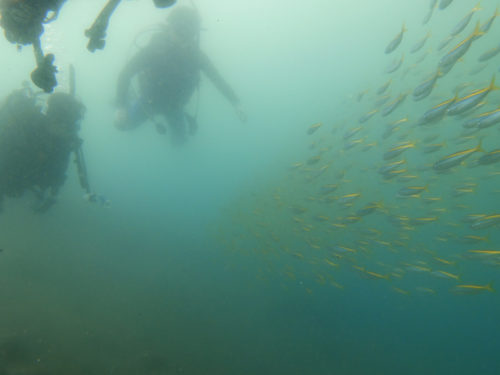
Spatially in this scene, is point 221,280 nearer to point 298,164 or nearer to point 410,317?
point 298,164

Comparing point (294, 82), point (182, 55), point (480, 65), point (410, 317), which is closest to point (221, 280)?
point (182, 55)

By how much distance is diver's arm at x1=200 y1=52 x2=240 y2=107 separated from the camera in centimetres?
848

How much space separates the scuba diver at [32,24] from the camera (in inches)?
76.4

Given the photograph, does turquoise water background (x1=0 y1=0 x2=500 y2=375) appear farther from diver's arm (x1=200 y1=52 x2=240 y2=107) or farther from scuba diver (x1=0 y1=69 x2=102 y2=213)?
diver's arm (x1=200 y1=52 x2=240 y2=107)

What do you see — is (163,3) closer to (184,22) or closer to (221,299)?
(184,22)

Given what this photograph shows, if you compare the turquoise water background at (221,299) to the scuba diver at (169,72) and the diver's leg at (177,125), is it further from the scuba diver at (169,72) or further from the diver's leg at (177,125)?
the diver's leg at (177,125)

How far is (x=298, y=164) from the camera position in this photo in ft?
29.6

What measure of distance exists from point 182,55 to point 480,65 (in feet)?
31.8

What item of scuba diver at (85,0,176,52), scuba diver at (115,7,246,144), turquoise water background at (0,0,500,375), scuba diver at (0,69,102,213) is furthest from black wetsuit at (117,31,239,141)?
scuba diver at (85,0,176,52)

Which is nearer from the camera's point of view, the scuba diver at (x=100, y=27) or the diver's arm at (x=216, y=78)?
the scuba diver at (x=100, y=27)

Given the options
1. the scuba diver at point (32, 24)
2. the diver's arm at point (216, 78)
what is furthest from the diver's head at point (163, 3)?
the diver's arm at point (216, 78)

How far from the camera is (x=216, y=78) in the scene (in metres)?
8.79

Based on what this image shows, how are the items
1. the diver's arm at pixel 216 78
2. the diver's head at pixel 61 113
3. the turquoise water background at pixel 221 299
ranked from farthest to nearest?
1. the diver's arm at pixel 216 78
2. the diver's head at pixel 61 113
3. the turquoise water background at pixel 221 299

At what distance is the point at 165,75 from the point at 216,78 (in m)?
1.69
